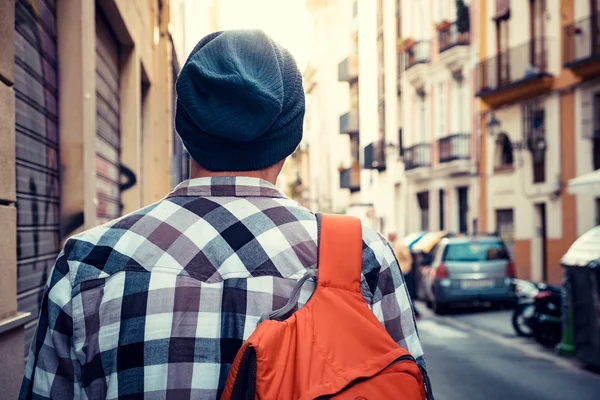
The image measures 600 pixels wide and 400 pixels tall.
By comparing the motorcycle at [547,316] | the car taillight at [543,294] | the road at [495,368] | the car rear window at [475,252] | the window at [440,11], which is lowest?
the road at [495,368]

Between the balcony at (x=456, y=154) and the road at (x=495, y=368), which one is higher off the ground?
the balcony at (x=456, y=154)

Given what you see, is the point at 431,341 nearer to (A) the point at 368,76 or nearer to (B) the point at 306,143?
(A) the point at 368,76

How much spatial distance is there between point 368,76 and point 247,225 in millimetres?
16031

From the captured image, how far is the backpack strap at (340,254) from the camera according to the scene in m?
1.46

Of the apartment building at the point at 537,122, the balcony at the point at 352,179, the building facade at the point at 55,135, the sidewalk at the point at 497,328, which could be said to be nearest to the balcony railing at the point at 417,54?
the apartment building at the point at 537,122

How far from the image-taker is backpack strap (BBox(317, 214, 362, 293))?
1459 mm

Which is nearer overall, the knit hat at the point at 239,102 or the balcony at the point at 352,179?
the knit hat at the point at 239,102

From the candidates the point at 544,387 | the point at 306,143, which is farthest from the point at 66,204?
the point at 306,143

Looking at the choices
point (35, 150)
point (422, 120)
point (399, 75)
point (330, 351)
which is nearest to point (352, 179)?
point (422, 120)

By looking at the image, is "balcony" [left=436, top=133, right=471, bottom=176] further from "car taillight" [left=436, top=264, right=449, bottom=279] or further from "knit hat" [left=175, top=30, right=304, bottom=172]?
"knit hat" [left=175, top=30, right=304, bottom=172]

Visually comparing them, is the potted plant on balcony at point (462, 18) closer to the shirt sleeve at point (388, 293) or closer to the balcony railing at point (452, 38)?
the balcony railing at point (452, 38)

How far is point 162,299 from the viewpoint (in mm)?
1445

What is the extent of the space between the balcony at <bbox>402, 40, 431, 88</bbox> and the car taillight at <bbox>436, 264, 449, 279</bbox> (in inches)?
753

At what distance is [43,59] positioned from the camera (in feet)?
14.2
